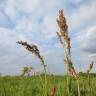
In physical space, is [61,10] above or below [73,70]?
above

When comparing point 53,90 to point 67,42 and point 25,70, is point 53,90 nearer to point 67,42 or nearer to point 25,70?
point 67,42

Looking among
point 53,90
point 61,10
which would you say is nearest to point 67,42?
point 61,10

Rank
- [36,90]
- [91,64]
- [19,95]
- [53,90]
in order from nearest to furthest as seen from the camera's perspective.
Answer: [53,90]
[91,64]
[19,95]
[36,90]

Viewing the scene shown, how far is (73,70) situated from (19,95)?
17.5 ft

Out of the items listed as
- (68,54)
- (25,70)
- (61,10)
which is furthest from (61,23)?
(25,70)

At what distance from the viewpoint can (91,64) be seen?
5.74 ft

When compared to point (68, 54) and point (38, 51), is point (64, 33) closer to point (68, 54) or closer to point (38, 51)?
point (68, 54)

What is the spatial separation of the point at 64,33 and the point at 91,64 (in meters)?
0.27

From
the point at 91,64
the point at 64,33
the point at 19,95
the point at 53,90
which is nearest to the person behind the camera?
the point at 53,90

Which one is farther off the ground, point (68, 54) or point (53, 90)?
point (68, 54)

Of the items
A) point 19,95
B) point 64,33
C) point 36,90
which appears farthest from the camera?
point 36,90

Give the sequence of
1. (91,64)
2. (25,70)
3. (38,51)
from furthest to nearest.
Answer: (25,70) → (38,51) → (91,64)

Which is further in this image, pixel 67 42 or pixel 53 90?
pixel 67 42

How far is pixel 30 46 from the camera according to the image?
6.41 feet
